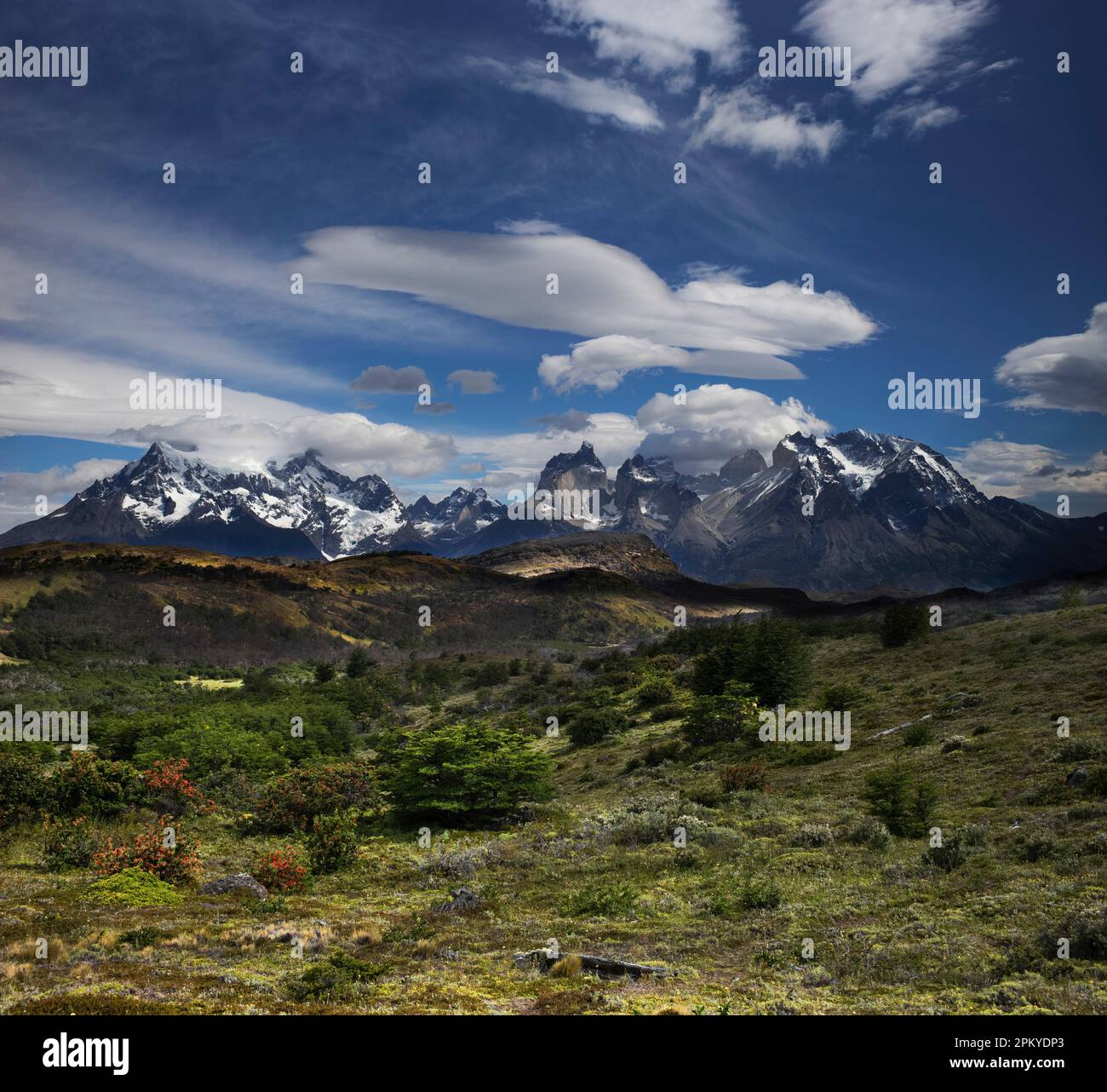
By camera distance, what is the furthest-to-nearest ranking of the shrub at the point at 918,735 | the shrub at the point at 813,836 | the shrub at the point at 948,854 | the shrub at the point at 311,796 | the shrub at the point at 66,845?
the shrub at the point at 918,735
the shrub at the point at 311,796
the shrub at the point at 66,845
the shrub at the point at 813,836
the shrub at the point at 948,854

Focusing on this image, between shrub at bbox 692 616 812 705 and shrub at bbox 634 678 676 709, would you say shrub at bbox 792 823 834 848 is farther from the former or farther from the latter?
shrub at bbox 634 678 676 709

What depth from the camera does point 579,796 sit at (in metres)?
30.7

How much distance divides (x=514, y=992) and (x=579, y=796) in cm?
2076

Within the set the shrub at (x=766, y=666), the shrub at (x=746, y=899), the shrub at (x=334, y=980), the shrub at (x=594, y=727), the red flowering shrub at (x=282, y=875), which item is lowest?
the shrub at (x=594, y=727)

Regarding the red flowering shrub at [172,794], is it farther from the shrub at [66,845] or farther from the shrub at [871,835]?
the shrub at [871,835]

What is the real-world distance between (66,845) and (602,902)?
50.5 feet

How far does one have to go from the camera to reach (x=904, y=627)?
51.2m

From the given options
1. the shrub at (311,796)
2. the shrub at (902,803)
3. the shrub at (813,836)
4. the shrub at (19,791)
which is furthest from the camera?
the shrub at (311,796)

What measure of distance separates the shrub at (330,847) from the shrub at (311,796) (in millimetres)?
1763

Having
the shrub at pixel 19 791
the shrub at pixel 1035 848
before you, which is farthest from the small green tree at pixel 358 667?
the shrub at pixel 1035 848

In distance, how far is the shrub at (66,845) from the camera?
61.2 feet
